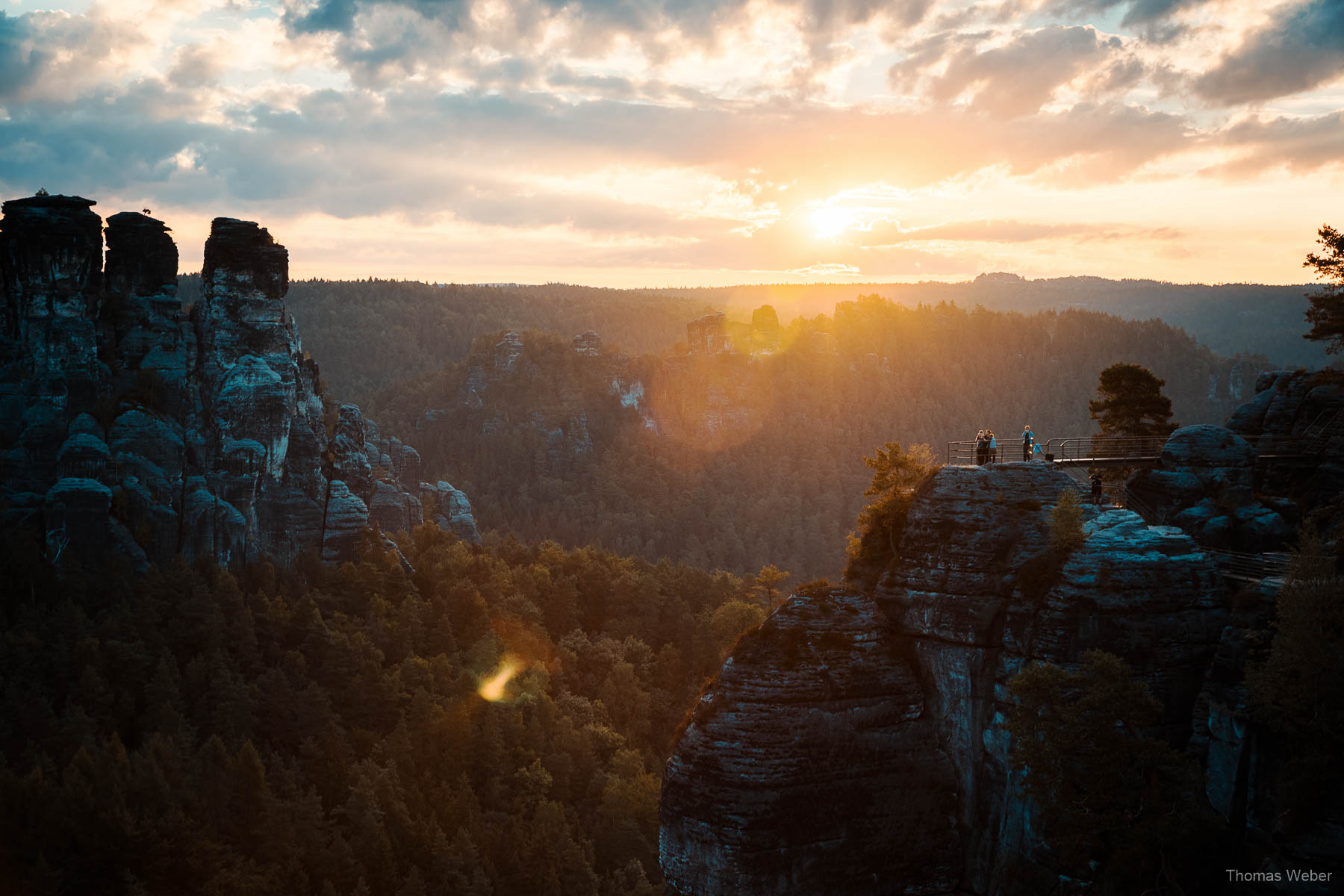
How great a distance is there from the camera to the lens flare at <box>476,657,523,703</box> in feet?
228

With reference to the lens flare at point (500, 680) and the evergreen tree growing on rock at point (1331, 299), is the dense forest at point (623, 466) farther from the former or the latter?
the evergreen tree growing on rock at point (1331, 299)

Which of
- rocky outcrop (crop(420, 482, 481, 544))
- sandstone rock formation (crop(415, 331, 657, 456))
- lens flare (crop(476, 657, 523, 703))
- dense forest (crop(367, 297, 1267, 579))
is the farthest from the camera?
sandstone rock formation (crop(415, 331, 657, 456))

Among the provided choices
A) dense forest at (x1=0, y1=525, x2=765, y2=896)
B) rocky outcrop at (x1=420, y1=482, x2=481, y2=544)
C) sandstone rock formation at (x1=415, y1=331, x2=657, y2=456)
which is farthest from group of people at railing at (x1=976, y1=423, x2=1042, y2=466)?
sandstone rock formation at (x1=415, y1=331, x2=657, y2=456)

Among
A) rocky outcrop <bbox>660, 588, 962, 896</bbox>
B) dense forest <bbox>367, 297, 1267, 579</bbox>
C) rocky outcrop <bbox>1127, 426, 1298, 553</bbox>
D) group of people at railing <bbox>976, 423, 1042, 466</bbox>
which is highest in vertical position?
group of people at railing <bbox>976, 423, 1042, 466</bbox>

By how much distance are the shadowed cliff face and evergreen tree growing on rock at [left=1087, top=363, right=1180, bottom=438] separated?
25967mm

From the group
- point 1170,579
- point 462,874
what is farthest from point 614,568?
point 1170,579

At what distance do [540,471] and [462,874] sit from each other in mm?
128689

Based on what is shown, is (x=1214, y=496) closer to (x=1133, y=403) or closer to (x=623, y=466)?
(x=1133, y=403)

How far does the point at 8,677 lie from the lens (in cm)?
5606

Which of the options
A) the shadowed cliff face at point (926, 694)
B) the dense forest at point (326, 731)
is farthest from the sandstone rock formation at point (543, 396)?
the shadowed cliff face at point (926, 694)

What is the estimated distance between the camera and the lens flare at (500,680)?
228 ft

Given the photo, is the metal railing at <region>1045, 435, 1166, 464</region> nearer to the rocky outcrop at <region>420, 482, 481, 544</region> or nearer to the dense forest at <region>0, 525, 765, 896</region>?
the dense forest at <region>0, 525, 765, 896</region>

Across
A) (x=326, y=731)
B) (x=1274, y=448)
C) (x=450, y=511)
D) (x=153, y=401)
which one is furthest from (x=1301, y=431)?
(x=450, y=511)

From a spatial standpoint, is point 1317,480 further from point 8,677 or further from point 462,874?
point 8,677
